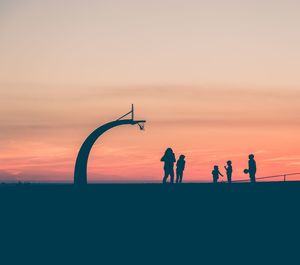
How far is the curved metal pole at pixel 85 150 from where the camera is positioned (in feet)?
192

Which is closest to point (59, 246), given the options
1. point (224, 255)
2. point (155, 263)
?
point (155, 263)

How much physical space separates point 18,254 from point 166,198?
11.2 metres

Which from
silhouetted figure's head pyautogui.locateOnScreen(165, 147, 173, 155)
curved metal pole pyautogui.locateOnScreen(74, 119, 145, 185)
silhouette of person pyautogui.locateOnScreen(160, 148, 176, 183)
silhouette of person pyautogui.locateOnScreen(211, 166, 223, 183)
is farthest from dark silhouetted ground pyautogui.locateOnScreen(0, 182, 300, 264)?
curved metal pole pyautogui.locateOnScreen(74, 119, 145, 185)

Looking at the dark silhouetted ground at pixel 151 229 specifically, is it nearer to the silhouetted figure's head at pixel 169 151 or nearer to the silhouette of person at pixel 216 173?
the silhouetted figure's head at pixel 169 151

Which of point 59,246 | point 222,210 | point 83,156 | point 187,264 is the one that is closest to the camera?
point 187,264

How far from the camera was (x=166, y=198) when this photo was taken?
3394cm

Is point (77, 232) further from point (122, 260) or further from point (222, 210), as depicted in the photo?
point (222, 210)

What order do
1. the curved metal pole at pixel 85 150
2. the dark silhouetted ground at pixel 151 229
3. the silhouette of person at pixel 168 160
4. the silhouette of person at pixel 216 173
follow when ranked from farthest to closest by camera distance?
the curved metal pole at pixel 85 150 → the silhouette of person at pixel 216 173 → the silhouette of person at pixel 168 160 → the dark silhouetted ground at pixel 151 229

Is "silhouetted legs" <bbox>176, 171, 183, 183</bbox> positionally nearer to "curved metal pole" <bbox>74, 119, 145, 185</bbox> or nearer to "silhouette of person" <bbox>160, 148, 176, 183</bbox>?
"silhouette of person" <bbox>160, 148, 176, 183</bbox>

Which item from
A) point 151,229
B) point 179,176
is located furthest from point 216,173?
point 151,229

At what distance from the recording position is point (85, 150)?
204 ft

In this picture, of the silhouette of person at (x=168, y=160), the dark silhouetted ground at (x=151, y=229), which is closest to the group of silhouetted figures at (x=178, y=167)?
the silhouette of person at (x=168, y=160)

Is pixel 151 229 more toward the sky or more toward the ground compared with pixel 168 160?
more toward the ground

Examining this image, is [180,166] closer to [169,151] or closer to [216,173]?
[169,151]
